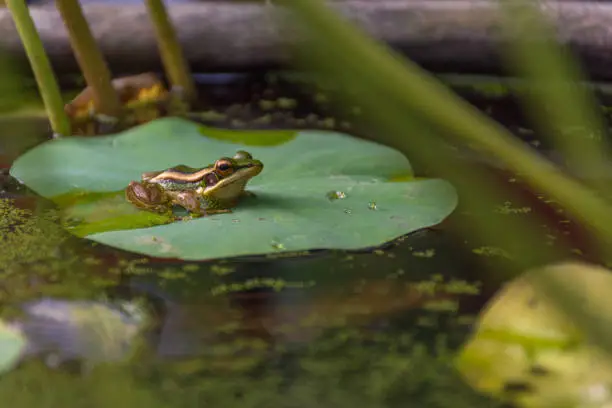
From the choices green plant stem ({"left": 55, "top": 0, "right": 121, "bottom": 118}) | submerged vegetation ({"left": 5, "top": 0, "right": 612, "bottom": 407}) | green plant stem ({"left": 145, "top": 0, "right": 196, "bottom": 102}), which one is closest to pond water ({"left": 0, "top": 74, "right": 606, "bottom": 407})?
submerged vegetation ({"left": 5, "top": 0, "right": 612, "bottom": 407})

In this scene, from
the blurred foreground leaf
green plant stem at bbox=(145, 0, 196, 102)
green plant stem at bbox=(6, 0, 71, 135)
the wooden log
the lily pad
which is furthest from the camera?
the wooden log

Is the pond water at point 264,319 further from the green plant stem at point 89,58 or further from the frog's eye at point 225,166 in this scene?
the green plant stem at point 89,58

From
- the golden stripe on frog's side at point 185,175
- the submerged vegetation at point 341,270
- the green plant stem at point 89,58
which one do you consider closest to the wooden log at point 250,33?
the green plant stem at point 89,58

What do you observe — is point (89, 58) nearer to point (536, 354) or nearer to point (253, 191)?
point (253, 191)

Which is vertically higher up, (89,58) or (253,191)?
(89,58)

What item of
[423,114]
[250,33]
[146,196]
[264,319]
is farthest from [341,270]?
[250,33]

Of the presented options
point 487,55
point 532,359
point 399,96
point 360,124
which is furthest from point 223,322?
point 487,55

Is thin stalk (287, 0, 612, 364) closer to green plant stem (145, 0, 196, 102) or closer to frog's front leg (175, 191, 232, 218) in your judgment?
frog's front leg (175, 191, 232, 218)
